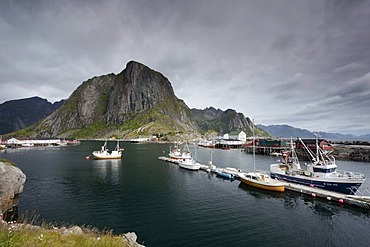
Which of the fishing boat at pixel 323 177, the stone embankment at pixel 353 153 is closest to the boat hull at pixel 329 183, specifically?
the fishing boat at pixel 323 177

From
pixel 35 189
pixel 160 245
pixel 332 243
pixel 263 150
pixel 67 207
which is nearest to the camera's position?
pixel 160 245

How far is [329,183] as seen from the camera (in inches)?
1779

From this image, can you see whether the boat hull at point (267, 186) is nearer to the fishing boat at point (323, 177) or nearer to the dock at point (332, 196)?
the dock at point (332, 196)

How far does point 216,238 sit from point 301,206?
2298cm

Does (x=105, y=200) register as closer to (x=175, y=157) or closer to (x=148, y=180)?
(x=148, y=180)

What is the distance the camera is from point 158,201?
1576 inches

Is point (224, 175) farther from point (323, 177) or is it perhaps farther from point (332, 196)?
point (332, 196)

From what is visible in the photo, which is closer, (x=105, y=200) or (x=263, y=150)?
(x=105, y=200)

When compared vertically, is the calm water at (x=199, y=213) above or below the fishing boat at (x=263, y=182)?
below

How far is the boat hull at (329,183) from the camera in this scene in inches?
1654

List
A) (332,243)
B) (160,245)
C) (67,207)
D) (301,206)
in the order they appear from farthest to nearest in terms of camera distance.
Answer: (301,206) → (67,207) → (332,243) → (160,245)

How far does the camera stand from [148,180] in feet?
190

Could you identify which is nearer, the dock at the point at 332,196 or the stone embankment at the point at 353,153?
the dock at the point at 332,196

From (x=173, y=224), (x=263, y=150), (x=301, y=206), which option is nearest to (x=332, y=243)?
(x=301, y=206)
